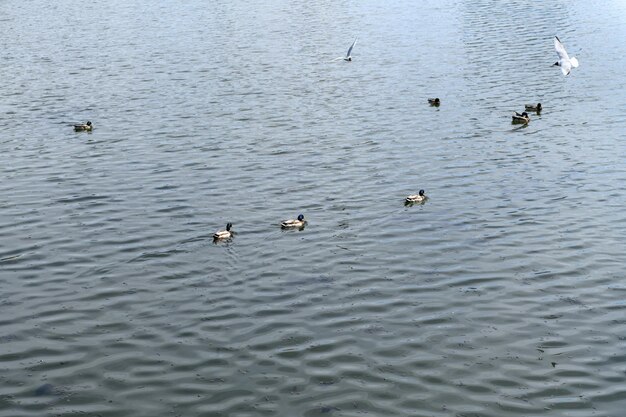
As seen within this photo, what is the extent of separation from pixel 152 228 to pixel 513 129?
66.2ft

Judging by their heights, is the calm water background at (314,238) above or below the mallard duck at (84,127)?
below

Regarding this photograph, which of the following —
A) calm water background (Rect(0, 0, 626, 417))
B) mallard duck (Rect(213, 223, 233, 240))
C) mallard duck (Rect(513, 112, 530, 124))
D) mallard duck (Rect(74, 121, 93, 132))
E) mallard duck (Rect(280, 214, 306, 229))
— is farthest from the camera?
mallard duck (Rect(513, 112, 530, 124))

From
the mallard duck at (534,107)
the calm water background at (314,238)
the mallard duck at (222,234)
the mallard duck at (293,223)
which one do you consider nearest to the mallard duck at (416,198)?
the calm water background at (314,238)

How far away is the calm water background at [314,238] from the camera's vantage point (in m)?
20.6

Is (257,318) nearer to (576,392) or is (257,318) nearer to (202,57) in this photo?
(576,392)

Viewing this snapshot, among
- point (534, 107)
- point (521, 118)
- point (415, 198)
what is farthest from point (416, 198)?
point (534, 107)

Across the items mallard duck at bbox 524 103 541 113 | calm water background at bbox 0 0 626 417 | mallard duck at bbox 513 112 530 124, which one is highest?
mallard duck at bbox 524 103 541 113

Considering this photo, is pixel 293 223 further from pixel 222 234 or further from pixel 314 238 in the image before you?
pixel 222 234

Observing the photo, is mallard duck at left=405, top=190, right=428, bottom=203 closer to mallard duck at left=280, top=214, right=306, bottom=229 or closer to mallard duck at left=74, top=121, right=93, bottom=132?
mallard duck at left=280, top=214, right=306, bottom=229

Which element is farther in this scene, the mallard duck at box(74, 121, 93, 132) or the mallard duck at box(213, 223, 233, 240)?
the mallard duck at box(74, 121, 93, 132)

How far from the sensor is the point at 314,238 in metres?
29.1

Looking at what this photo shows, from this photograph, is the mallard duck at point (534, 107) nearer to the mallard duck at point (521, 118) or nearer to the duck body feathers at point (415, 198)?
the mallard duck at point (521, 118)

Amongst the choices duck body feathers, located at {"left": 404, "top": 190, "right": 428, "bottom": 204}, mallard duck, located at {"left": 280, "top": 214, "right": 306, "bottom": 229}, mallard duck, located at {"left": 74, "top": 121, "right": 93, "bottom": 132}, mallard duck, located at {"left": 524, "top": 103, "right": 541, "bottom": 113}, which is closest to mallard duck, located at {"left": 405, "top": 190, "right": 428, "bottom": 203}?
duck body feathers, located at {"left": 404, "top": 190, "right": 428, "bottom": 204}

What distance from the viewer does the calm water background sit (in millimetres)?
20609
